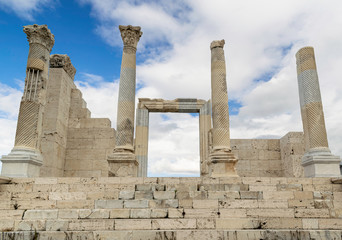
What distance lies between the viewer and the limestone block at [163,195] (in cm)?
816

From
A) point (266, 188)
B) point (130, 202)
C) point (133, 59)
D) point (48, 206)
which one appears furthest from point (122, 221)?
point (133, 59)

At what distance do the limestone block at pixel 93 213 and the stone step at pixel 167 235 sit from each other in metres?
0.86

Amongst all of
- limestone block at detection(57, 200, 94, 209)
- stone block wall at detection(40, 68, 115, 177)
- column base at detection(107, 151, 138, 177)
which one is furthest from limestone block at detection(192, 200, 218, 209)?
stone block wall at detection(40, 68, 115, 177)

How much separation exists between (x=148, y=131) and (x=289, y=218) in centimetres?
1355

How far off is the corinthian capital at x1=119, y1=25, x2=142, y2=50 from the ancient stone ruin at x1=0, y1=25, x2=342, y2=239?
0.05 metres

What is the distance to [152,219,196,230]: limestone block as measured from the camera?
689 centimetres

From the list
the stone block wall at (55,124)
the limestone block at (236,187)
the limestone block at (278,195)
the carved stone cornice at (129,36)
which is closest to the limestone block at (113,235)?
the limestone block at (236,187)

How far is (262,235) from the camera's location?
639 centimetres

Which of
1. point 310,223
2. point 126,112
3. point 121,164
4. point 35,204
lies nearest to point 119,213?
point 35,204

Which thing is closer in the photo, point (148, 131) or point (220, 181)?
point (220, 181)

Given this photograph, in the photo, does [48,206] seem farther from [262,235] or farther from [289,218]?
[289,218]

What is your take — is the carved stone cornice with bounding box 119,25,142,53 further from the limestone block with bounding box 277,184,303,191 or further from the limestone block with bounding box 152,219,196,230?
the limestone block with bounding box 152,219,196,230

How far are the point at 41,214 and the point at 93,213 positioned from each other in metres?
1.46

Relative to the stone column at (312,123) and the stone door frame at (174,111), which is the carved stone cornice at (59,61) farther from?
the stone column at (312,123)
